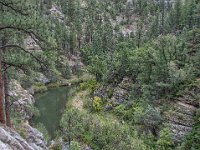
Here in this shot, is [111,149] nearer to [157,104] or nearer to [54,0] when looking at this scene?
[157,104]

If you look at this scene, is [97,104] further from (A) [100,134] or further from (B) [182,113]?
(A) [100,134]

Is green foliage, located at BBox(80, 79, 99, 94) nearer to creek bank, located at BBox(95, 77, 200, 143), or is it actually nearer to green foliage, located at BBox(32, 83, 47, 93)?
green foliage, located at BBox(32, 83, 47, 93)

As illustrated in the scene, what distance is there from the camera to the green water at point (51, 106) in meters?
72.8

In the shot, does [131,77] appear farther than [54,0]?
No

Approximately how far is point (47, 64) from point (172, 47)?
178 feet

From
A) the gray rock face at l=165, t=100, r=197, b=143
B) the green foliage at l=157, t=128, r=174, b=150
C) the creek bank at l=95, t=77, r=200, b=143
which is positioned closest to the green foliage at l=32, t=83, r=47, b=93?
the creek bank at l=95, t=77, r=200, b=143

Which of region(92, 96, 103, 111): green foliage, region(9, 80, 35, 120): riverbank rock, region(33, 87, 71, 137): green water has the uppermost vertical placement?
region(9, 80, 35, 120): riverbank rock

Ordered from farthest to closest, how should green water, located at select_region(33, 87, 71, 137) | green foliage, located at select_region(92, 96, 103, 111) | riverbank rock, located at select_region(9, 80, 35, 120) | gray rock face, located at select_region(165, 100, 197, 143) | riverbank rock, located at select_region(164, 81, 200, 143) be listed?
green foliage, located at select_region(92, 96, 103, 111) → green water, located at select_region(33, 87, 71, 137) → riverbank rock, located at select_region(164, 81, 200, 143) → gray rock face, located at select_region(165, 100, 197, 143) → riverbank rock, located at select_region(9, 80, 35, 120)

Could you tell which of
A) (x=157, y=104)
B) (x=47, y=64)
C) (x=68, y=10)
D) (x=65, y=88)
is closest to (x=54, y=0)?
(x=68, y=10)

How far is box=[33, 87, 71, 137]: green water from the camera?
7281 centimetres

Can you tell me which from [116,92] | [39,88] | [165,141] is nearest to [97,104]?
[116,92]

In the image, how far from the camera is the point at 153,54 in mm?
71562

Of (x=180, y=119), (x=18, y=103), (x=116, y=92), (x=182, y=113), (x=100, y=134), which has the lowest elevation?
(x=100, y=134)

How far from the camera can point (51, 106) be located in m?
86.1
